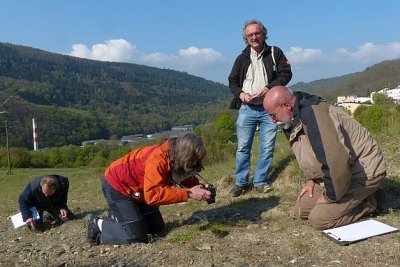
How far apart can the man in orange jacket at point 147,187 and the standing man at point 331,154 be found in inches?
34.9

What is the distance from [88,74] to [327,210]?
16526 cm

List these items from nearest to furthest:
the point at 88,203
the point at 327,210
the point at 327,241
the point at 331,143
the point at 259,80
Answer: the point at 331,143, the point at 327,241, the point at 327,210, the point at 259,80, the point at 88,203

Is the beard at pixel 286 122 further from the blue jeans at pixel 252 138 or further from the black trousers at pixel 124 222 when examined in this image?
the black trousers at pixel 124 222

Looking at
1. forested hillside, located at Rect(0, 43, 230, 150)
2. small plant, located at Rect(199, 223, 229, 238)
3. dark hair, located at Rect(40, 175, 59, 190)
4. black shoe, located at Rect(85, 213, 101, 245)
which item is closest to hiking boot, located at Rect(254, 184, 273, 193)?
small plant, located at Rect(199, 223, 229, 238)

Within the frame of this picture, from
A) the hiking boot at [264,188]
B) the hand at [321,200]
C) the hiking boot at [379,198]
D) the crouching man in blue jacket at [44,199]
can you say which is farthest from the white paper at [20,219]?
the hiking boot at [379,198]

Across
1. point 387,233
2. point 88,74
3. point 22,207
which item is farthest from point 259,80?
point 88,74

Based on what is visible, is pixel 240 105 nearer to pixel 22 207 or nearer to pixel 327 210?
pixel 327 210

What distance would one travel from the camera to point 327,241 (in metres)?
3.72

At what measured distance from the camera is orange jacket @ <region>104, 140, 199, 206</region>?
157 inches

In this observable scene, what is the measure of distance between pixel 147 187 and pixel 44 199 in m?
2.41

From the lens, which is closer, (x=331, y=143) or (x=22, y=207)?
(x=331, y=143)

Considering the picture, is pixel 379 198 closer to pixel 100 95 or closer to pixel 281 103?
pixel 281 103

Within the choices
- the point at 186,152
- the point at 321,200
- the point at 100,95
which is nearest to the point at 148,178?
the point at 186,152

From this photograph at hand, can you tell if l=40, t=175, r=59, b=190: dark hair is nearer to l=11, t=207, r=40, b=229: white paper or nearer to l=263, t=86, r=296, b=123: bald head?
l=11, t=207, r=40, b=229: white paper
